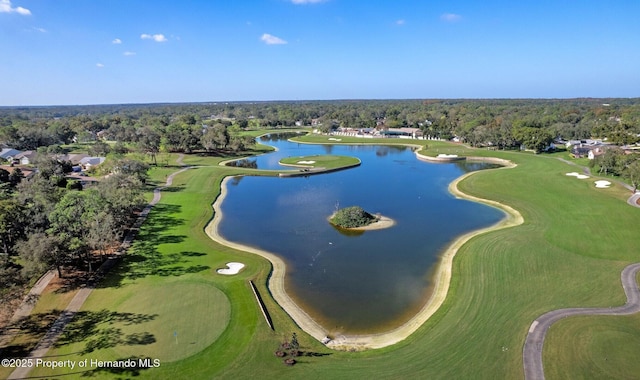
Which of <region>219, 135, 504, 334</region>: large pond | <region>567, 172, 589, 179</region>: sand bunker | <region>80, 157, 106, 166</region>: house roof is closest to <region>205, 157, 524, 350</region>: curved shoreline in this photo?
<region>219, 135, 504, 334</region>: large pond

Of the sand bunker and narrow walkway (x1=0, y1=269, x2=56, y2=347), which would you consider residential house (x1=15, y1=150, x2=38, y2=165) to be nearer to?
narrow walkway (x1=0, y1=269, x2=56, y2=347)

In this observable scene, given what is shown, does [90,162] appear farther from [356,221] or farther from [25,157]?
[356,221]

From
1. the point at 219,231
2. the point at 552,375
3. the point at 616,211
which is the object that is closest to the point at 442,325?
the point at 552,375

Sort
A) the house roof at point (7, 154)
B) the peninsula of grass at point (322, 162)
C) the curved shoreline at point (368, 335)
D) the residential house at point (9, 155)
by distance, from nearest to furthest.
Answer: the curved shoreline at point (368, 335), the residential house at point (9, 155), the house roof at point (7, 154), the peninsula of grass at point (322, 162)

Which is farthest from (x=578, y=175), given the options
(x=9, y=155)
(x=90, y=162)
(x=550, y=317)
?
(x=9, y=155)

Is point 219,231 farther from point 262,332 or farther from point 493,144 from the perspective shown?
point 493,144

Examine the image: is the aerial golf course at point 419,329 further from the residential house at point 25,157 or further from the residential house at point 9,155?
the residential house at point 9,155

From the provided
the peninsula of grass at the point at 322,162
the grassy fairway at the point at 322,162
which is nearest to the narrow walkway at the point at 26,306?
the peninsula of grass at the point at 322,162
